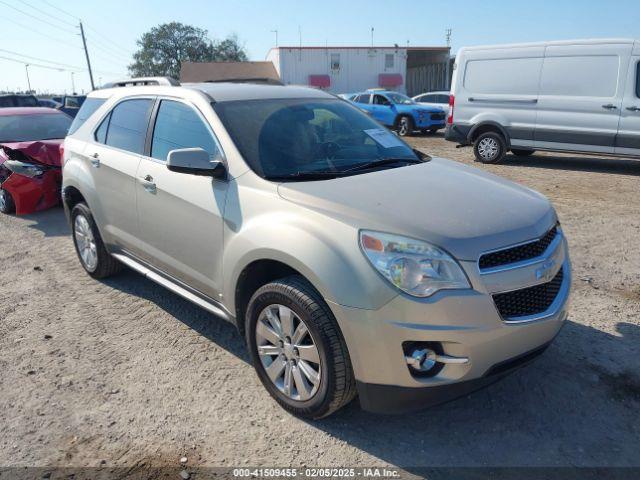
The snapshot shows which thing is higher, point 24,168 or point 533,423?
point 24,168

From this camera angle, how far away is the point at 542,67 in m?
10.1

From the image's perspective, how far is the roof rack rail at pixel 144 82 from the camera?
4.07m

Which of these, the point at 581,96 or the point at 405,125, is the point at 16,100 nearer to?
the point at 405,125

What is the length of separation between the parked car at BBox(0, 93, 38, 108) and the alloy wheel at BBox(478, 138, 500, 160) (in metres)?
13.7

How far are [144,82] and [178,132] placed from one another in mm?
1336

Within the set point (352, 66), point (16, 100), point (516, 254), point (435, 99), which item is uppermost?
point (352, 66)

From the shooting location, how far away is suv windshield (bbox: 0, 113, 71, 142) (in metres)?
8.23

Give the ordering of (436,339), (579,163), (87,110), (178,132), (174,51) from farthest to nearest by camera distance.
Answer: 1. (174,51)
2. (579,163)
3. (87,110)
4. (178,132)
5. (436,339)

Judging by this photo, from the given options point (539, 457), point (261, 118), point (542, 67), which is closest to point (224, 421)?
point (539, 457)

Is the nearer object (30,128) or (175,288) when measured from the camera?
(175,288)

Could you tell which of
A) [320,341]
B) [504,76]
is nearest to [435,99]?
[504,76]

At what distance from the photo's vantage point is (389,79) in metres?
42.2

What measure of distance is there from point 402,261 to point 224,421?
1391 mm

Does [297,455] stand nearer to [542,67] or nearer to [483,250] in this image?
[483,250]
